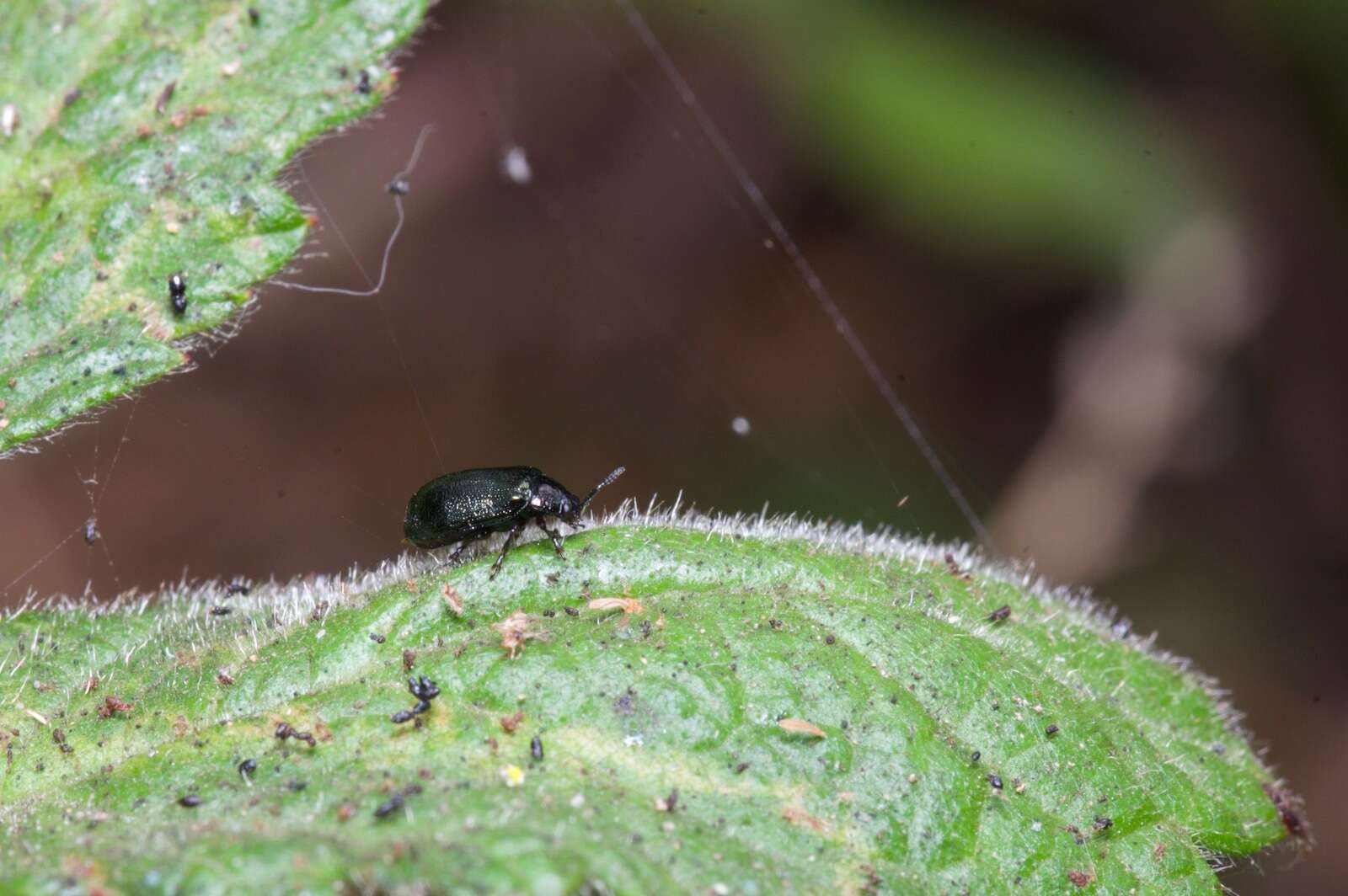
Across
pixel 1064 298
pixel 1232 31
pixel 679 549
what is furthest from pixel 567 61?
pixel 679 549

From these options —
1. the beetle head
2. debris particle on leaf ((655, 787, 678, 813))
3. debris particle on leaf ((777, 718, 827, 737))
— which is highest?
the beetle head

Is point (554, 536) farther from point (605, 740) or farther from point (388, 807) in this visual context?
point (388, 807)

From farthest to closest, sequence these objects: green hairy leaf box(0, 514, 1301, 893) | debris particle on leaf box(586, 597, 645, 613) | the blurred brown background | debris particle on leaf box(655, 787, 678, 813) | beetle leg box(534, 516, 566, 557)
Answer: the blurred brown background
beetle leg box(534, 516, 566, 557)
debris particle on leaf box(586, 597, 645, 613)
debris particle on leaf box(655, 787, 678, 813)
green hairy leaf box(0, 514, 1301, 893)

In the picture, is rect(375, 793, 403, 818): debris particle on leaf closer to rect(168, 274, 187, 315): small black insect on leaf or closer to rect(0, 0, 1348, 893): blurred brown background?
rect(168, 274, 187, 315): small black insect on leaf

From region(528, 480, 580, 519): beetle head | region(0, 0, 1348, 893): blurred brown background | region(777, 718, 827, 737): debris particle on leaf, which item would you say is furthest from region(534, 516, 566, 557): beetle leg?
region(0, 0, 1348, 893): blurred brown background

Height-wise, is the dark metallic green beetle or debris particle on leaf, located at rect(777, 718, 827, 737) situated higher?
the dark metallic green beetle

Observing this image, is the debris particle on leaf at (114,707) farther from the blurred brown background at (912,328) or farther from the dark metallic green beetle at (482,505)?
the blurred brown background at (912,328)

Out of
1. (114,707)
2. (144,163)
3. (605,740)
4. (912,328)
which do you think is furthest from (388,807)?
(912,328)

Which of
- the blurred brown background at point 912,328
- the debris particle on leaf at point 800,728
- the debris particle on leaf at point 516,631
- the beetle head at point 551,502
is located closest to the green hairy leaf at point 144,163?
the beetle head at point 551,502
